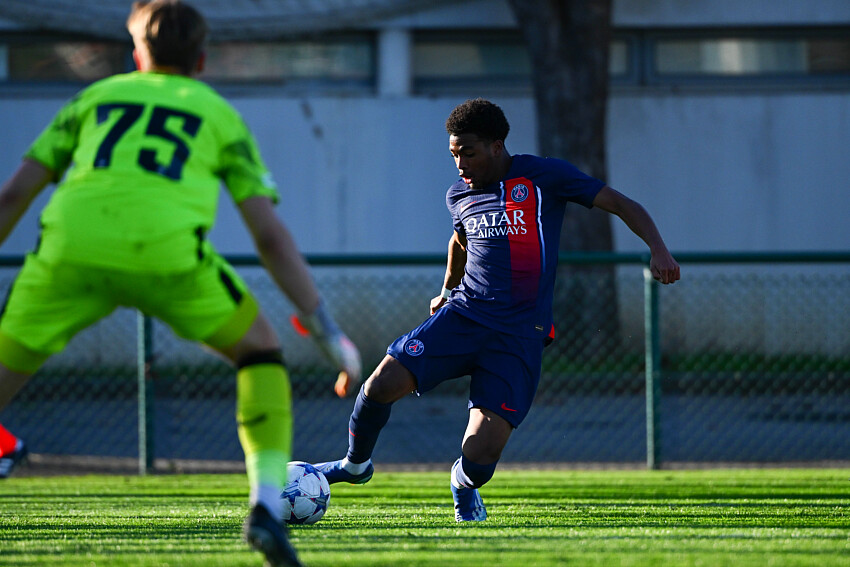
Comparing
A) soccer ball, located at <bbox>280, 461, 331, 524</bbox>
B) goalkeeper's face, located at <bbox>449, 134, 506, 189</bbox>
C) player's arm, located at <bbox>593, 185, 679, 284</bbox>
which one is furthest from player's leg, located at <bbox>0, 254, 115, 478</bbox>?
player's arm, located at <bbox>593, 185, 679, 284</bbox>

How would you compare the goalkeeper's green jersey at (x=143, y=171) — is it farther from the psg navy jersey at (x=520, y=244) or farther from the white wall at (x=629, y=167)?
the white wall at (x=629, y=167)

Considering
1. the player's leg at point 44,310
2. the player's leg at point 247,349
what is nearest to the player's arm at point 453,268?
the player's leg at point 247,349

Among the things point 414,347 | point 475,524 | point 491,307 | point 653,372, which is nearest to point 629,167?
point 653,372

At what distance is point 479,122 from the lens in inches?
190

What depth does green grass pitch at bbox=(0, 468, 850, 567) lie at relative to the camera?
3.58 metres

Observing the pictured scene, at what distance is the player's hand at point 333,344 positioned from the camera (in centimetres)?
311

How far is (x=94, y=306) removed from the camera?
10.4 feet

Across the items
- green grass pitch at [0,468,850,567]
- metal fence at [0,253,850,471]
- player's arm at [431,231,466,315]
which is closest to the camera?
green grass pitch at [0,468,850,567]

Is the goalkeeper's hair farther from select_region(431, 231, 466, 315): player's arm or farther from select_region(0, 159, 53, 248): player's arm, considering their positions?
select_region(431, 231, 466, 315): player's arm

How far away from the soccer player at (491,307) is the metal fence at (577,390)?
2.77 metres

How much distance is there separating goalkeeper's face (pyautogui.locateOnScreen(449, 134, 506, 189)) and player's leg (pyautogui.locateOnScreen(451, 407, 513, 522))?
1.10 metres

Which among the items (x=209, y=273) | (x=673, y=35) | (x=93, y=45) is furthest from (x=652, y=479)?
(x=93, y=45)

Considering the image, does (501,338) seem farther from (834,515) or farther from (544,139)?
(544,139)

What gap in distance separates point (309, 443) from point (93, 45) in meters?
6.74
